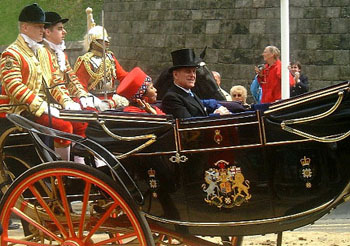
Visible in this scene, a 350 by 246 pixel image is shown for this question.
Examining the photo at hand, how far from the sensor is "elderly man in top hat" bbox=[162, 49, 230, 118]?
6.00 meters

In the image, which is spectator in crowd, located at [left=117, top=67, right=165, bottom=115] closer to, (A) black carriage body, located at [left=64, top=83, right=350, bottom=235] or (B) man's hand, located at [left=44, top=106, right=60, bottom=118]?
(B) man's hand, located at [left=44, top=106, right=60, bottom=118]

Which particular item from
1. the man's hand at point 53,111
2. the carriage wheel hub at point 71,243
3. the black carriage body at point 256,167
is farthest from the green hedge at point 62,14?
the black carriage body at point 256,167

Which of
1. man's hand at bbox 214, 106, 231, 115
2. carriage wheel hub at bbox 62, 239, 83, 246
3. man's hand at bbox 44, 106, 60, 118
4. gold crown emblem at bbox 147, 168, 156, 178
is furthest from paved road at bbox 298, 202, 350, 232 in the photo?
carriage wheel hub at bbox 62, 239, 83, 246

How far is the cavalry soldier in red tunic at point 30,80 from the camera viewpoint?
6270 millimetres

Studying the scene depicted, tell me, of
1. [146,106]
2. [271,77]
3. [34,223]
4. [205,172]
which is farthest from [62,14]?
[205,172]

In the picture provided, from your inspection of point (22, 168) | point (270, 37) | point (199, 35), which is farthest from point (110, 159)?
point (199, 35)

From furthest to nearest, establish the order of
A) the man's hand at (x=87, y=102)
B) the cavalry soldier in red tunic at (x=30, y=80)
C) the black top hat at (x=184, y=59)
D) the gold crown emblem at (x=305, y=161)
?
the man's hand at (x=87, y=102), the cavalry soldier in red tunic at (x=30, y=80), the black top hat at (x=184, y=59), the gold crown emblem at (x=305, y=161)

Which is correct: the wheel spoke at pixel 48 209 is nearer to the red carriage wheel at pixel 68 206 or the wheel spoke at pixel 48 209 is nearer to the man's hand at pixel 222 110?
the red carriage wheel at pixel 68 206

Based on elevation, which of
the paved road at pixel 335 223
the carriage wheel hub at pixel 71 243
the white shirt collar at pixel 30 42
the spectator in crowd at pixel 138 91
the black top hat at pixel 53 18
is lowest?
the paved road at pixel 335 223

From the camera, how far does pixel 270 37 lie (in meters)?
19.7

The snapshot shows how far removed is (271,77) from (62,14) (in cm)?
1598

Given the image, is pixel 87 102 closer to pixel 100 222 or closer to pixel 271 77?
pixel 100 222

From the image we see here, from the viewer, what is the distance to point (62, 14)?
26828 mm

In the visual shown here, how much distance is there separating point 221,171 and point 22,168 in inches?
63.6
